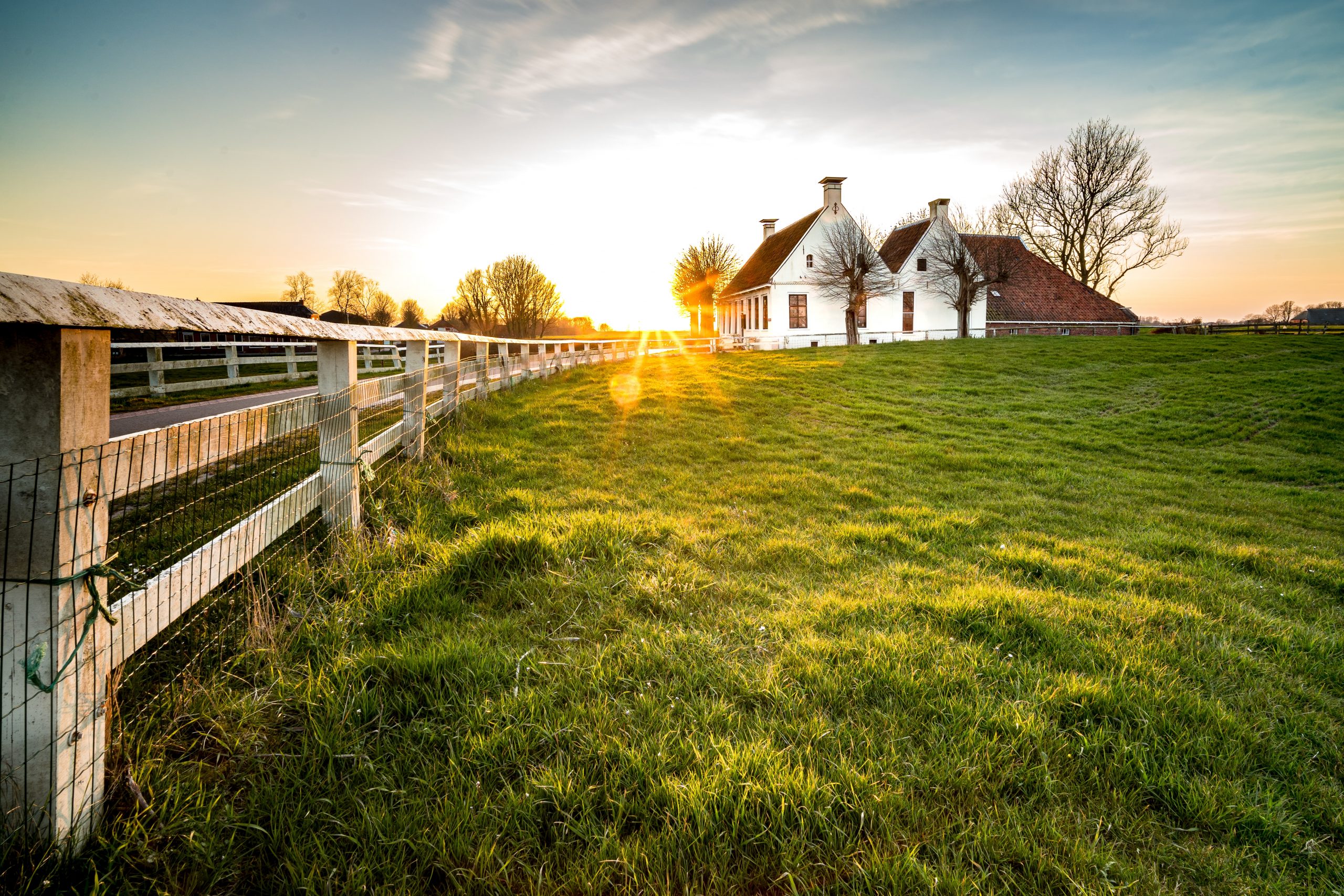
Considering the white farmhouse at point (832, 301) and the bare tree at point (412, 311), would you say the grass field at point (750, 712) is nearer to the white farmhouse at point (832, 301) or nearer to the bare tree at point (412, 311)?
the white farmhouse at point (832, 301)

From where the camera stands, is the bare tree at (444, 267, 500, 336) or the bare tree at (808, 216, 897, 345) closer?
the bare tree at (808, 216, 897, 345)

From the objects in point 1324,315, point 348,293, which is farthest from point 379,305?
point 1324,315

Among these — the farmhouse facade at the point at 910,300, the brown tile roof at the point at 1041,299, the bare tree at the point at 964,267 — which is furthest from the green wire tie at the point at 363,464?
the brown tile roof at the point at 1041,299

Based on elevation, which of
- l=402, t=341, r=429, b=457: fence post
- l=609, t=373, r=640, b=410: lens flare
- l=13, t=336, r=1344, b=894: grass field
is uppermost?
l=609, t=373, r=640, b=410: lens flare

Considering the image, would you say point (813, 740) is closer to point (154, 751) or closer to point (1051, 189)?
point (154, 751)

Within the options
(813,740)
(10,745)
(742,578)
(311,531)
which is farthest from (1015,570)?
(10,745)

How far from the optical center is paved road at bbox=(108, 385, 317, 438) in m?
9.20

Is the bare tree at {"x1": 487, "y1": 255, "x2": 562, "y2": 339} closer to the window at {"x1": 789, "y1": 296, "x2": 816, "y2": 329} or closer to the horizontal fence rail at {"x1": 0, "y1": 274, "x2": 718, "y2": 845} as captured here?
the window at {"x1": 789, "y1": 296, "x2": 816, "y2": 329}

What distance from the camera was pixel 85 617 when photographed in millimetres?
1891

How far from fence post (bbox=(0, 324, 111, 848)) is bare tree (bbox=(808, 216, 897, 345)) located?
117 ft

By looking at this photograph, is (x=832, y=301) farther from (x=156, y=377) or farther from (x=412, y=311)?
(x=412, y=311)

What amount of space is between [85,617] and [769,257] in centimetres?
4422

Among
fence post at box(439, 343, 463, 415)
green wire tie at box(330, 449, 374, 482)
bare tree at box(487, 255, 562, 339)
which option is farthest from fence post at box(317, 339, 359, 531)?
bare tree at box(487, 255, 562, 339)

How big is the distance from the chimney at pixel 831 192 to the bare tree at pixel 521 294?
2900cm
